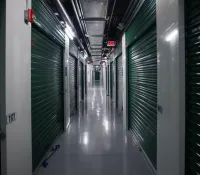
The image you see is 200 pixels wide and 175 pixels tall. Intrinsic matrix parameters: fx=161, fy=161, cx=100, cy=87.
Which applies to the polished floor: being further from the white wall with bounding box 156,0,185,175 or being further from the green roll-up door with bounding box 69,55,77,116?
the green roll-up door with bounding box 69,55,77,116

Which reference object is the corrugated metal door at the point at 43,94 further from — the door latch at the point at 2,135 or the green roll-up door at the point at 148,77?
the green roll-up door at the point at 148,77

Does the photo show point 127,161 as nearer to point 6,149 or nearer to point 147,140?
point 147,140

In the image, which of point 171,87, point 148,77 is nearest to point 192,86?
point 171,87

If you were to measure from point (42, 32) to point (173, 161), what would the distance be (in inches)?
113

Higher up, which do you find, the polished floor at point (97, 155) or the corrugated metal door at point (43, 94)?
the corrugated metal door at point (43, 94)

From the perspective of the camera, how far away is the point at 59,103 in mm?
4457

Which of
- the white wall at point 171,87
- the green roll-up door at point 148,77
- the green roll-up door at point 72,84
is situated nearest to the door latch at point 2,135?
the white wall at point 171,87

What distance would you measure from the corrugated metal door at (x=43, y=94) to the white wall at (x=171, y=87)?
1.91m

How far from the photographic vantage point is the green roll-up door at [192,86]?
1473mm

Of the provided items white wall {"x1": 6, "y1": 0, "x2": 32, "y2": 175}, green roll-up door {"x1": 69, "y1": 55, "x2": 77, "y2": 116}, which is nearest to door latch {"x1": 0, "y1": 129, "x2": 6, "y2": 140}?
white wall {"x1": 6, "y1": 0, "x2": 32, "y2": 175}

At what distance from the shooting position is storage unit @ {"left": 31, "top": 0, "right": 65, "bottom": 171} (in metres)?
2.62

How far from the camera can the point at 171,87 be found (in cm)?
177

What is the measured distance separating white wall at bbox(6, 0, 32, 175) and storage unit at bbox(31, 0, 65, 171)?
380 millimetres

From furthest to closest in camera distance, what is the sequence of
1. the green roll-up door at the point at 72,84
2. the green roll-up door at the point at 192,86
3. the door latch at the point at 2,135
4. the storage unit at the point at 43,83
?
the green roll-up door at the point at 72,84 < the storage unit at the point at 43,83 < the door latch at the point at 2,135 < the green roll-up door at the point at 192,86
